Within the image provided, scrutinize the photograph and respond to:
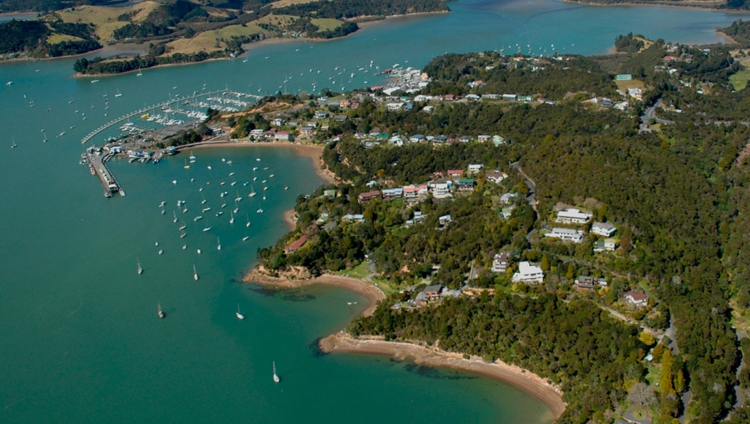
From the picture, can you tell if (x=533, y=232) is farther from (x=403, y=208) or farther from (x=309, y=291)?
(x=309, y=291)

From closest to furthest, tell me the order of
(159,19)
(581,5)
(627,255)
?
1. (627,255)
2. (159,19)
3. (581,5)

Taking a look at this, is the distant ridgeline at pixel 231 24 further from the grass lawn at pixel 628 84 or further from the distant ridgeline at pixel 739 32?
the grass lawn at pixel 628 84

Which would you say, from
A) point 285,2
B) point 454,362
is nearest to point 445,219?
point 454,362

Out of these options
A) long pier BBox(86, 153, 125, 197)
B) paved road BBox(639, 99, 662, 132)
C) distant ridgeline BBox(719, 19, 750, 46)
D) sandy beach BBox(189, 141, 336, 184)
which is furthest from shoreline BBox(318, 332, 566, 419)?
distant ridgeline BBox(719, 19, 750, 46)

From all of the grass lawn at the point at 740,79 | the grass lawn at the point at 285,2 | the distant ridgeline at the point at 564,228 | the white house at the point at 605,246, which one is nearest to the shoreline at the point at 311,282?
the distant ridgeline at the point at 564,228

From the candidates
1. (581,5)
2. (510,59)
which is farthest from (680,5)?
(510,59)

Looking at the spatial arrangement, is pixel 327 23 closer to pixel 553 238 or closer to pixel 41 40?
pixel 41 40

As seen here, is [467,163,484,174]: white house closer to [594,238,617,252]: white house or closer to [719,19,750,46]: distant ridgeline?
[594,238,617,252]: white house
